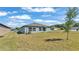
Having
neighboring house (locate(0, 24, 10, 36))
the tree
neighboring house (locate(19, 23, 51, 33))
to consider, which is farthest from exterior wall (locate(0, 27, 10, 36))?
the tree

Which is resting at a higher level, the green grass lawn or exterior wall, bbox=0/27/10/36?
exterior wall, bbox=0/27/10/36

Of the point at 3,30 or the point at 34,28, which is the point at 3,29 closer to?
the point at 3,30

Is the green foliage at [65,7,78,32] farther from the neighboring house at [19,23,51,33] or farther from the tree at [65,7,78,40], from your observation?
the neighboring house at [19,23,51,33]

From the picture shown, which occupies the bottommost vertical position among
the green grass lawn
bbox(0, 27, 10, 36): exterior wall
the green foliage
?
the green grass lawn

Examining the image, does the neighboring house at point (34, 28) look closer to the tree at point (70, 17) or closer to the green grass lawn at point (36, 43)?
the green grass lawn at point (36, 43)
